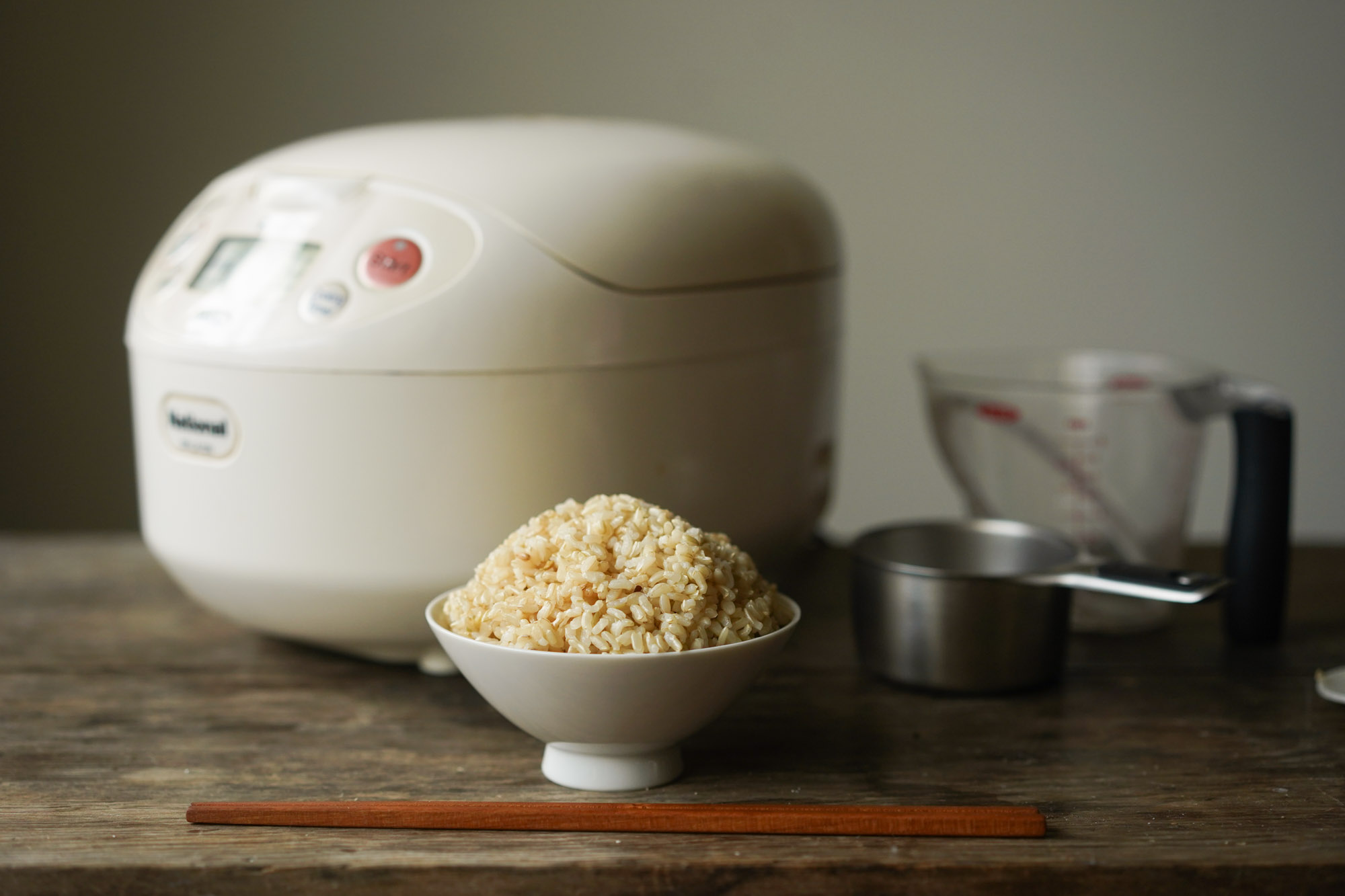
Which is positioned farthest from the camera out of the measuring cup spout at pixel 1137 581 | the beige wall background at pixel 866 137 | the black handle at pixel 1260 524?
the beige wall background at pixel 866 137

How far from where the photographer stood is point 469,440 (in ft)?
2.20

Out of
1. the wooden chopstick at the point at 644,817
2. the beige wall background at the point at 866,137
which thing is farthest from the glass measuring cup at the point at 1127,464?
the beige wall background at the point at 866,137

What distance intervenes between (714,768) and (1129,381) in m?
0.48

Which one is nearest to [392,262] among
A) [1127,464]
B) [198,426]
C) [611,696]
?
[198,426]

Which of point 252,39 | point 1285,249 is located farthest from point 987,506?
point 252,39

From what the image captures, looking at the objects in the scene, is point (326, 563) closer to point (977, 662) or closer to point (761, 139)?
point (977, 662)

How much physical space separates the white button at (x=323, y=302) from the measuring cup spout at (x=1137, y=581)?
412 millimetres

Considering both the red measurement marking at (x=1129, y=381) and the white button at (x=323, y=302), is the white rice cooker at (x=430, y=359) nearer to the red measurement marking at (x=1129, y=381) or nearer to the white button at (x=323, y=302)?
the white button at (x=323, y=302)

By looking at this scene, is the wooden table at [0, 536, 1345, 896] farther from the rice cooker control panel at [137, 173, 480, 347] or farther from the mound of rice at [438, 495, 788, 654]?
the rice cooker control panel at [137, 173, 480, 347]

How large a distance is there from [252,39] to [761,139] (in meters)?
0.72

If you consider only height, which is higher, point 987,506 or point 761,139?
point 761,139

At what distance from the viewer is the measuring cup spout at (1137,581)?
2.12 feet

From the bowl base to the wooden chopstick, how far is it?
33 mm

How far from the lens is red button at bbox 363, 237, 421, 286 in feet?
2.20
